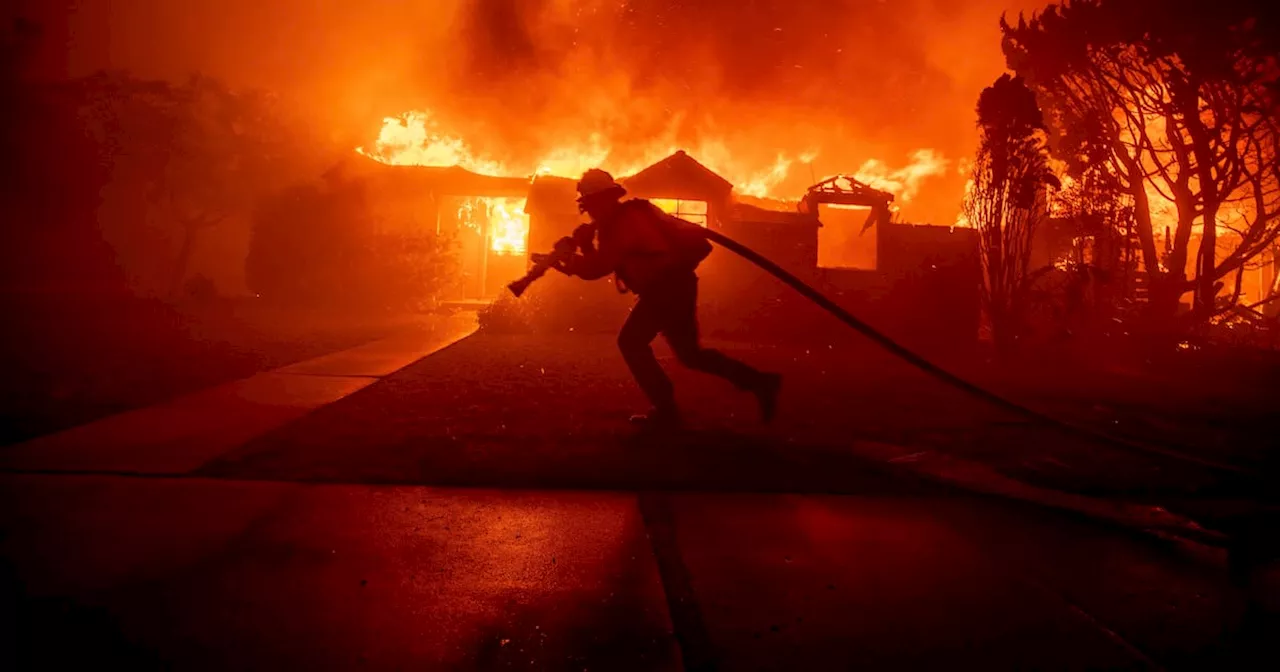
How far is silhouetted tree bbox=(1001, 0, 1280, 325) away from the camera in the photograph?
12789 mm

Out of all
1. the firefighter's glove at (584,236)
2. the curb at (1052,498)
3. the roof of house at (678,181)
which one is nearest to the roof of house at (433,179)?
the roof of house at (678,181)

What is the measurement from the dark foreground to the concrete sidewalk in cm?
8

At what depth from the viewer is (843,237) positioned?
87.2 feet

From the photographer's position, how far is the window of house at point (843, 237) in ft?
82.2

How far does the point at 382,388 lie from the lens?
6074 millimetres

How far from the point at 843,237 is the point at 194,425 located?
82.0 feet

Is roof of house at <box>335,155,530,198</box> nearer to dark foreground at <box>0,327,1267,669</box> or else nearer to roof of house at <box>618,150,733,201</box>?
roof of house at <box>618,150,733,201</box>

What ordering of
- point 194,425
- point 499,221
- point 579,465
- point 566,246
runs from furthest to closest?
point 499,221, point 566,246, point 194,425, point 579,465

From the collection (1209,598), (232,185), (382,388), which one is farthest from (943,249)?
(232,185)

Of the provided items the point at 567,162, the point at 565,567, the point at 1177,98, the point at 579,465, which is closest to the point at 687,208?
the point at 1177,98

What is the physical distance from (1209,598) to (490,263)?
2500cm

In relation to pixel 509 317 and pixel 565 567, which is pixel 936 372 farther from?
pixel 509 317

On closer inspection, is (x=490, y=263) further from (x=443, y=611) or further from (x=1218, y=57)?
(x=443, y=611)

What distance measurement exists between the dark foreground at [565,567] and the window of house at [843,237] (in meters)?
21.9
